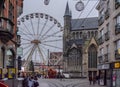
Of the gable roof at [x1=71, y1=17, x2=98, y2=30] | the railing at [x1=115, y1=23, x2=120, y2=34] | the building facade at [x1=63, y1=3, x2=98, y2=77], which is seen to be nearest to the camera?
the railing at [x1=115, y1=23, x2=120, y2=34]

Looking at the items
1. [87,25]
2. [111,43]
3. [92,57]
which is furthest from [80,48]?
[111,43]

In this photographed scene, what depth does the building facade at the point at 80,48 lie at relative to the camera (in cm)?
11112

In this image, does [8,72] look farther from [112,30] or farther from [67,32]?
[67,32]

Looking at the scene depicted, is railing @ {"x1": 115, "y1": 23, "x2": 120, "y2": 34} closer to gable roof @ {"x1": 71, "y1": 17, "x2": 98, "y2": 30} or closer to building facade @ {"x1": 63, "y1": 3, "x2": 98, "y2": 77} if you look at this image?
building facade @ {"x1": 63, "y1": 3, "x2": 98, "y2": 77}

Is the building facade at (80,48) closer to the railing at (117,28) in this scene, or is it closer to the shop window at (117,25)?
the shop window at (117,25)

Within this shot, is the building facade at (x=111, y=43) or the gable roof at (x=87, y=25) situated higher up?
the gable roof at (x=87, y=25)

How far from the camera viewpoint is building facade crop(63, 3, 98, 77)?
365 ft

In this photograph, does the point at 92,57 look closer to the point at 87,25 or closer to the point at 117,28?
the point at 87,25

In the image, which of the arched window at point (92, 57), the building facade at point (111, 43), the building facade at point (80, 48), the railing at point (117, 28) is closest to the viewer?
the building facade at point (111, 43)

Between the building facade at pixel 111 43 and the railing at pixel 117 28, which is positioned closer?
the building facade at pixel 111 43

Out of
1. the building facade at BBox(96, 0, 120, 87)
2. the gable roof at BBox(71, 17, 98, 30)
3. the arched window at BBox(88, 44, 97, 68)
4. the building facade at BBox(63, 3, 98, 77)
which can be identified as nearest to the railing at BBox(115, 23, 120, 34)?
the building facade at BBox(96, 0, 120, 87)

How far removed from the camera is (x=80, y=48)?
11762cm

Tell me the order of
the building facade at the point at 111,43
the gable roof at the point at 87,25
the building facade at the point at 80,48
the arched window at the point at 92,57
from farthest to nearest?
the gable roof at the point at 87,25, the building facade at the point at 80,48, the arched window at the point at 92,57, the building facade at the point at 111,43

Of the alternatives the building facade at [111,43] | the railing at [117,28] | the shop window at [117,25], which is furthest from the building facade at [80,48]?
the railing at [117,28]
